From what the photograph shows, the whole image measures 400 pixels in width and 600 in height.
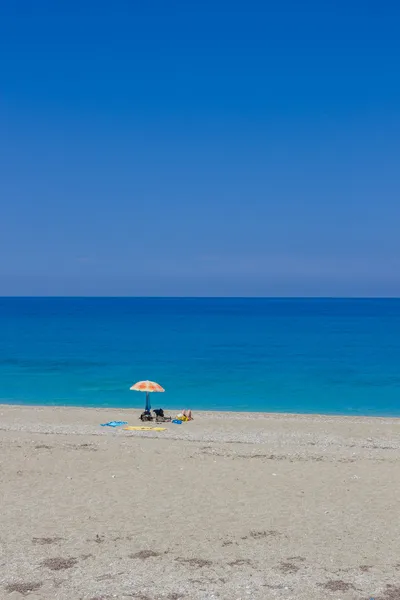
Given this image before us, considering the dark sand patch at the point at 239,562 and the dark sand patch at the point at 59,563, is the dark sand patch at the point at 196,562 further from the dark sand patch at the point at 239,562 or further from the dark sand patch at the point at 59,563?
the dark sand patch at the point at 59,563

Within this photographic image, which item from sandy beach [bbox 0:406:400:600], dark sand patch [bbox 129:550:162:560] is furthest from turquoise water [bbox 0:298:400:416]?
dark sand patch [bbox 129:550:162:560]

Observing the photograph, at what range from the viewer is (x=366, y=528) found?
12.9 meters

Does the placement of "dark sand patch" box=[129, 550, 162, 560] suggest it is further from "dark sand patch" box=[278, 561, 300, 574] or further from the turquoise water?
the turquoise water

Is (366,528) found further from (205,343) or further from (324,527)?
(205,343)

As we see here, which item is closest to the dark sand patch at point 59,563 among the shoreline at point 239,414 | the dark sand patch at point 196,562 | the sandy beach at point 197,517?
the sandy beach at point 197,517

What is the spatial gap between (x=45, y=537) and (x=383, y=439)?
15432mm

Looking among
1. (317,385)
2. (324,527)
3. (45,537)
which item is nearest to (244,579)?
(324,527)

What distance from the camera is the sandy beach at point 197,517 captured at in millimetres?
10148

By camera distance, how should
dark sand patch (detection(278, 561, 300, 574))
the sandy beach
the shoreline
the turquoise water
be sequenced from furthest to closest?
the turquoise water, the shoreline, dark sand patch (detection(278, 561, 300, 574)), the sandy beach

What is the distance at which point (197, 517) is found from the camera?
534 inches

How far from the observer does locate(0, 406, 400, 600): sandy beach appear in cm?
1015

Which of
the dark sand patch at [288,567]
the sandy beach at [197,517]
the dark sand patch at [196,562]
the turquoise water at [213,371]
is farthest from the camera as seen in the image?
the turquoise water at [213,371]

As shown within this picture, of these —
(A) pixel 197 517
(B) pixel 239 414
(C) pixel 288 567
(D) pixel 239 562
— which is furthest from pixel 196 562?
(B) pixel 239 414

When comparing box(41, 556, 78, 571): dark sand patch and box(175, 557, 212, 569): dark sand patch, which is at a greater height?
box(41, 556, 78, 571): dark sand patch
